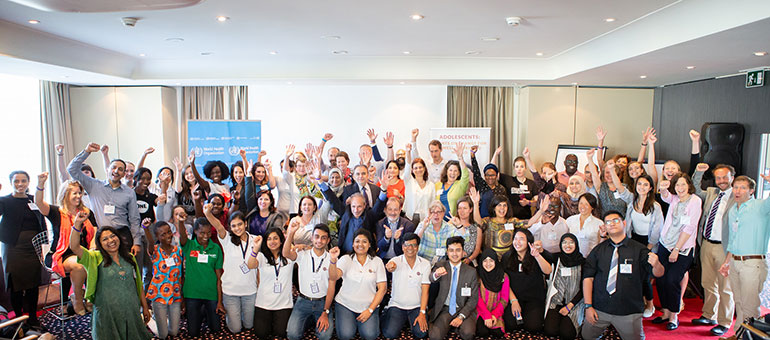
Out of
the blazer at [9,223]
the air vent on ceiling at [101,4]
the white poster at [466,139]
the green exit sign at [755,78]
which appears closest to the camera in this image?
the air vent on ceiling at [101,4]

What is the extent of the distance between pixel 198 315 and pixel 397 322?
1.88m

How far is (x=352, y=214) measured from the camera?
4.66 metres

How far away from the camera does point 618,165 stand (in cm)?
543

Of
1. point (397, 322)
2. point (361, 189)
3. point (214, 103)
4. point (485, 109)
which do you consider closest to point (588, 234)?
point (397, 322)

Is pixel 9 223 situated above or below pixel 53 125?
below

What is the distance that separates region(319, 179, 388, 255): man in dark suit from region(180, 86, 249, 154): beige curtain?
4618mm

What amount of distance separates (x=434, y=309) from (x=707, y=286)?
2.79 metres

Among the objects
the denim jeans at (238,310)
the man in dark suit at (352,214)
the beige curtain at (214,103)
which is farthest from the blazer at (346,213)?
the beige curtain at (214,103)

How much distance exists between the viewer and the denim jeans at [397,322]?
A: 4.18m

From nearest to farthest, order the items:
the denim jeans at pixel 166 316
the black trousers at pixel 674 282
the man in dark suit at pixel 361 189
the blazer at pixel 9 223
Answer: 1. the blazer at pixel 9 223
2. the denim jeans at pixel 166 316
3. the black trousers at pixel 674 282
4. the man in dark suit at pixel 361 189

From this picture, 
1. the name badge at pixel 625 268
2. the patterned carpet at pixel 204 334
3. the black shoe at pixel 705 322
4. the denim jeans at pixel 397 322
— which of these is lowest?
the patterned carpet at pixel 204 334

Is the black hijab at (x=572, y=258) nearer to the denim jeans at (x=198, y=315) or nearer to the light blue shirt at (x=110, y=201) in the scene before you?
the denim jeans at (x=198, y=315)

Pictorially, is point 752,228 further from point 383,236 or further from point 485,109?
point 485,109

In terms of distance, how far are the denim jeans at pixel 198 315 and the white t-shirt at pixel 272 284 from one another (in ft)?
1.36
